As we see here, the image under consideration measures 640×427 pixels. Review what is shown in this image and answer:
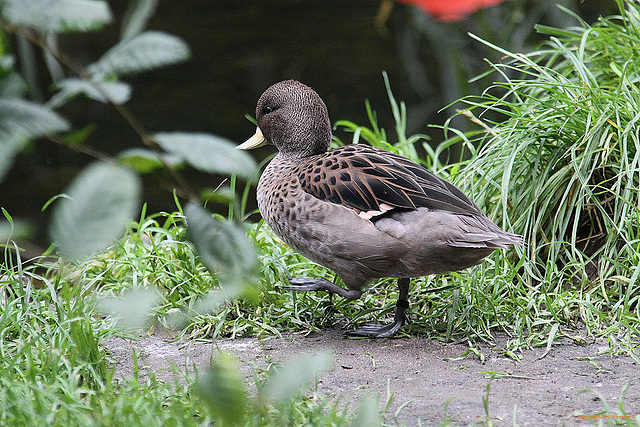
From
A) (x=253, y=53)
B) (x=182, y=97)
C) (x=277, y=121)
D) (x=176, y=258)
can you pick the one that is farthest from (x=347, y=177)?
(x=253, y=53)

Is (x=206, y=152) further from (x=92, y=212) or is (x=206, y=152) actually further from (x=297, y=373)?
(x=297, y=373)

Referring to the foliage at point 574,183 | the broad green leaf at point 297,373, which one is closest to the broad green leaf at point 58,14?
the broad green leaf at point 297,373

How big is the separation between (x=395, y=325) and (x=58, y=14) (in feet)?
8.41

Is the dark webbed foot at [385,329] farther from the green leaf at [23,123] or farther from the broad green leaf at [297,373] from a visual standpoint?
the green leaf at [23,123]

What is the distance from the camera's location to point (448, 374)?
9.54 feet

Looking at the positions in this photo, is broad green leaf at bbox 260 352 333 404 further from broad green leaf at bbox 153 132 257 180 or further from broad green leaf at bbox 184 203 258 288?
broad green leaf at bbox 153 132 257 180

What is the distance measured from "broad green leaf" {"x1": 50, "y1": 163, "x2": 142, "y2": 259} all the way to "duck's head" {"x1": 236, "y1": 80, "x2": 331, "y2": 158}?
8.70ft

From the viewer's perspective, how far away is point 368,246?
121 inches

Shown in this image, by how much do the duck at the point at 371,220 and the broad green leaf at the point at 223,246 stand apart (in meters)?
2.02

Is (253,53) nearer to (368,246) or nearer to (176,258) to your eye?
(176,258)

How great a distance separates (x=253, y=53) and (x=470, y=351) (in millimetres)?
7022

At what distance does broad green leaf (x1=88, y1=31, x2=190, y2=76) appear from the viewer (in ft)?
3.14

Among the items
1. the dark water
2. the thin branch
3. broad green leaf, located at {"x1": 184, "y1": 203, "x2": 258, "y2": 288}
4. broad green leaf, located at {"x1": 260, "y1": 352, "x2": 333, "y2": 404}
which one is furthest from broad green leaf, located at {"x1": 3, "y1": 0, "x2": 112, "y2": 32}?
the dark water

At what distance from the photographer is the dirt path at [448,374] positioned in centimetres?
255
